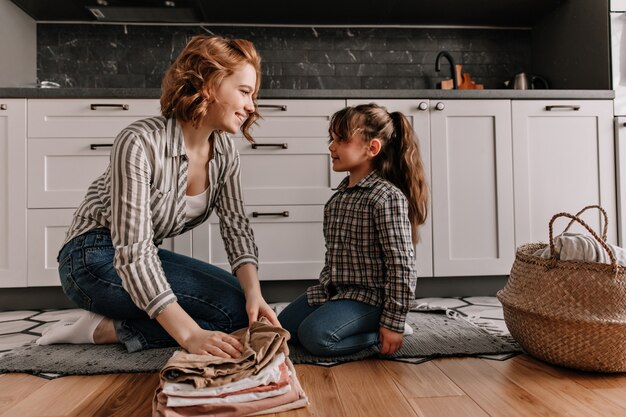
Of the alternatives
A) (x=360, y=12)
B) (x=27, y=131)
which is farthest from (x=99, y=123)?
(x=360, y=12)

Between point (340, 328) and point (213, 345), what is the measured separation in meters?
0.42

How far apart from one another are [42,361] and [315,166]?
50.2 inches

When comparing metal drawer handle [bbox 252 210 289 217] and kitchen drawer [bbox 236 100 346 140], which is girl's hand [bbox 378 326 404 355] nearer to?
metal drawer handle [bbox 252 210 289 217]

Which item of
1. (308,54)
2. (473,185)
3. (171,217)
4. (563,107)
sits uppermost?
(308,54)

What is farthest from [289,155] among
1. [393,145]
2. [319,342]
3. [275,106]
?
[319,342]

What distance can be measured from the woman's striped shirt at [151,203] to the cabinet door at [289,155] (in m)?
0.68

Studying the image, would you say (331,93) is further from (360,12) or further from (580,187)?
(580,187)

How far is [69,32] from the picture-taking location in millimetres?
2707

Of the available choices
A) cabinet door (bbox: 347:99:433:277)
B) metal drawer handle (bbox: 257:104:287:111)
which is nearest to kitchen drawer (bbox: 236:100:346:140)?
metal drawer handle (bbox: 257:104:287:111)

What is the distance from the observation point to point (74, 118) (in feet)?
6.86

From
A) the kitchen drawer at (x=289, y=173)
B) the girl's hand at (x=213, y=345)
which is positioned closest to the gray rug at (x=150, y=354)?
the girl's hand at (x=213, y=345)

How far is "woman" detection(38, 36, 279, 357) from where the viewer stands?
112 centimetres

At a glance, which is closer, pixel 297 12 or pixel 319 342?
pixel 319 342

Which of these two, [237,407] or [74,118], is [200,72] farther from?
[74,118]
